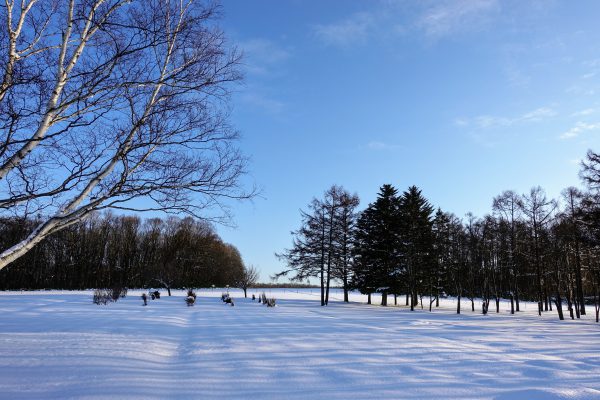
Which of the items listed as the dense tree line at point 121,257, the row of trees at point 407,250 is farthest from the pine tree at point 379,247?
the dense tree line at point 121,257

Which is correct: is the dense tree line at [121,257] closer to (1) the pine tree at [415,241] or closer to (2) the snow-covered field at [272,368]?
(1) the pine tree at [415,241]

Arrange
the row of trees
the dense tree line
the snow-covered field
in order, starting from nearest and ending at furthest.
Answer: the snow-covered field → the row of trees → the dense tree line

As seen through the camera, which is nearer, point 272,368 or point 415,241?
point 272,368

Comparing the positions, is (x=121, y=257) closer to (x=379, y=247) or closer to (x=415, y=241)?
(x=379, y=247)

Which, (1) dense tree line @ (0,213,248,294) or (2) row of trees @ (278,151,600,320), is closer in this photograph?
(2) row of trees @ (278,151,600,320)

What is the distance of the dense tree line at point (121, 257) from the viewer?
51.0m

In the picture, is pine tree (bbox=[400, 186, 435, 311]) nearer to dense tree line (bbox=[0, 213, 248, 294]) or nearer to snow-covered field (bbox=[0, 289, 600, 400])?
snow-covered field (bbox=[0, 289, 600, 400])

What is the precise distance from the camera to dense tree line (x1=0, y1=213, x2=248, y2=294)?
5097 cm

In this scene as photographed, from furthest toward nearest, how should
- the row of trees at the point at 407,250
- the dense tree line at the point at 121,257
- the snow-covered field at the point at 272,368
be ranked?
the dense tree line at the point at 121,257, the row of trees at the point at 407,250, the snow-covered field at the point at 272,368

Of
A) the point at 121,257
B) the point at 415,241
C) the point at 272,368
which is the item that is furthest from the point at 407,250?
the point at 121,257

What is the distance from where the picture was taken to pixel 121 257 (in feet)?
191

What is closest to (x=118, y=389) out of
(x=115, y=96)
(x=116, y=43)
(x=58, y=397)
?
(x=58, y=397)

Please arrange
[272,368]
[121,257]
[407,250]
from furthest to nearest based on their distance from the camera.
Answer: [121,257], [407,250], [272,368]

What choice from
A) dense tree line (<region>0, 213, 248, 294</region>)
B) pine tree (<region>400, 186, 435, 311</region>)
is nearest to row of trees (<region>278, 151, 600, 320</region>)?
pine tree (<region>400, 186, 435, 311</region>)
